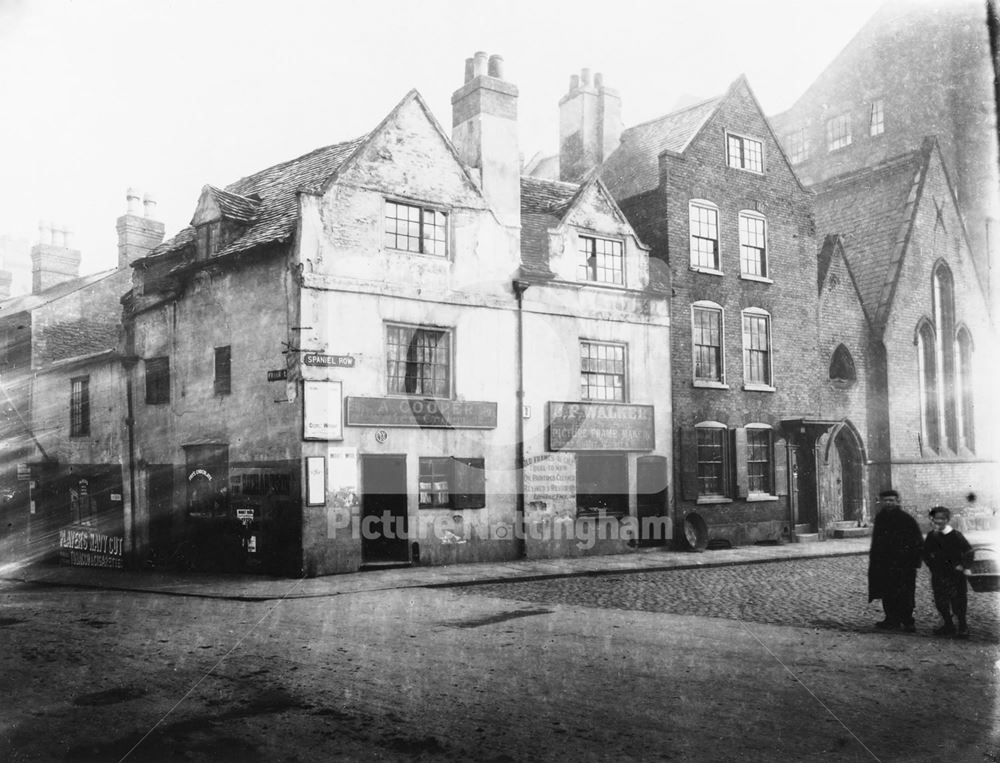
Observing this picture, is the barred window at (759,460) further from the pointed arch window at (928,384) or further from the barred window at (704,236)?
the pointed arch window at (928,384)

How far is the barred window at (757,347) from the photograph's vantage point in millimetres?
25172

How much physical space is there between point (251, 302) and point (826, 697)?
14639mm

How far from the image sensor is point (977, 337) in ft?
103

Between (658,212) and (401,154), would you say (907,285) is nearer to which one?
(658,212)

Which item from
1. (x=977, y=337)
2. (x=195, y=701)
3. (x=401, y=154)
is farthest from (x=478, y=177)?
(x=977, y=337)

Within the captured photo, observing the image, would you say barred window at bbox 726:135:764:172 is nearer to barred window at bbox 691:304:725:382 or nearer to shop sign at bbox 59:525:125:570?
Result: barred window at bbox 691:304:725:382

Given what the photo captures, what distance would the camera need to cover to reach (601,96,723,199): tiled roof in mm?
24797

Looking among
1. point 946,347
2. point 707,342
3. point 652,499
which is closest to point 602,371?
point 652,499

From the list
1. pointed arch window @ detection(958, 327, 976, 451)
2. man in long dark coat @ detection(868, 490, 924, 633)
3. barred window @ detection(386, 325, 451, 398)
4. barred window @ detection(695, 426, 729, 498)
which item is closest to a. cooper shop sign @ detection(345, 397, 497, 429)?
barred window @ detection(386, 325, 451, 398)

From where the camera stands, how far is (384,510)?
18.9 metres

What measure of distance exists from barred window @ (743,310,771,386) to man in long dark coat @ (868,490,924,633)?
13.7 metres

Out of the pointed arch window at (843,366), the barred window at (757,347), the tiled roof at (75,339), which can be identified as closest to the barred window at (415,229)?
the barred window at (757,347)

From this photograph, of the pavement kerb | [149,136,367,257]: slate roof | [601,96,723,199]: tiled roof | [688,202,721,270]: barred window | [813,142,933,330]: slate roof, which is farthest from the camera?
[813,142,933,330]: slate roof

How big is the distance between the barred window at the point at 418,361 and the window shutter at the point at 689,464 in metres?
7.01
